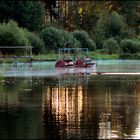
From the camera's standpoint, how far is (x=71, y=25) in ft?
368

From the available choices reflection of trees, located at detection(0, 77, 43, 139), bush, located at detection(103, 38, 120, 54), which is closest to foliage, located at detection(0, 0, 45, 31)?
bush, located at detection(103, 38, 120, 54)

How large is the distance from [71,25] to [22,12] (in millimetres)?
22094

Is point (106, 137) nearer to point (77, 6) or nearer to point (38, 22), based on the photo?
point (38, 22)

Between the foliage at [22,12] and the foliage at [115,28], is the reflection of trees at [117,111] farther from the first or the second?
the foliage at [115,28]

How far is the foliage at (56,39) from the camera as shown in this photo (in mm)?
→ 86000

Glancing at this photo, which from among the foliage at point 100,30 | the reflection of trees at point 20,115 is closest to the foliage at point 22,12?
the foliage at point 100,30

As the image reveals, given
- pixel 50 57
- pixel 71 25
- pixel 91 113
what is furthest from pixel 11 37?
pixel 91 113

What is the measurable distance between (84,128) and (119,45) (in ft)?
272

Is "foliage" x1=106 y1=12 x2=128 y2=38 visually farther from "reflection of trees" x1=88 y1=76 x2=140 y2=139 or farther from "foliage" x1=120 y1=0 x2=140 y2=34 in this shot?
"reflection of trees" x1=88 y1=76 x2=140 y2=139

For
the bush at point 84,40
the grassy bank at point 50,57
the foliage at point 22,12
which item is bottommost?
the grassy bank at point 50,57

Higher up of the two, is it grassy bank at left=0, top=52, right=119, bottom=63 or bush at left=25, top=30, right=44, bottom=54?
bush at left=25, top=30, right=44, bottom=54

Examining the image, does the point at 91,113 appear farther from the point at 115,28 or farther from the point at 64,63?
the point at 115,28

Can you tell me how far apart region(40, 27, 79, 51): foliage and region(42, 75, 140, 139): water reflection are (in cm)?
5638

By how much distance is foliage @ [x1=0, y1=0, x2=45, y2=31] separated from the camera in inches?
3573
